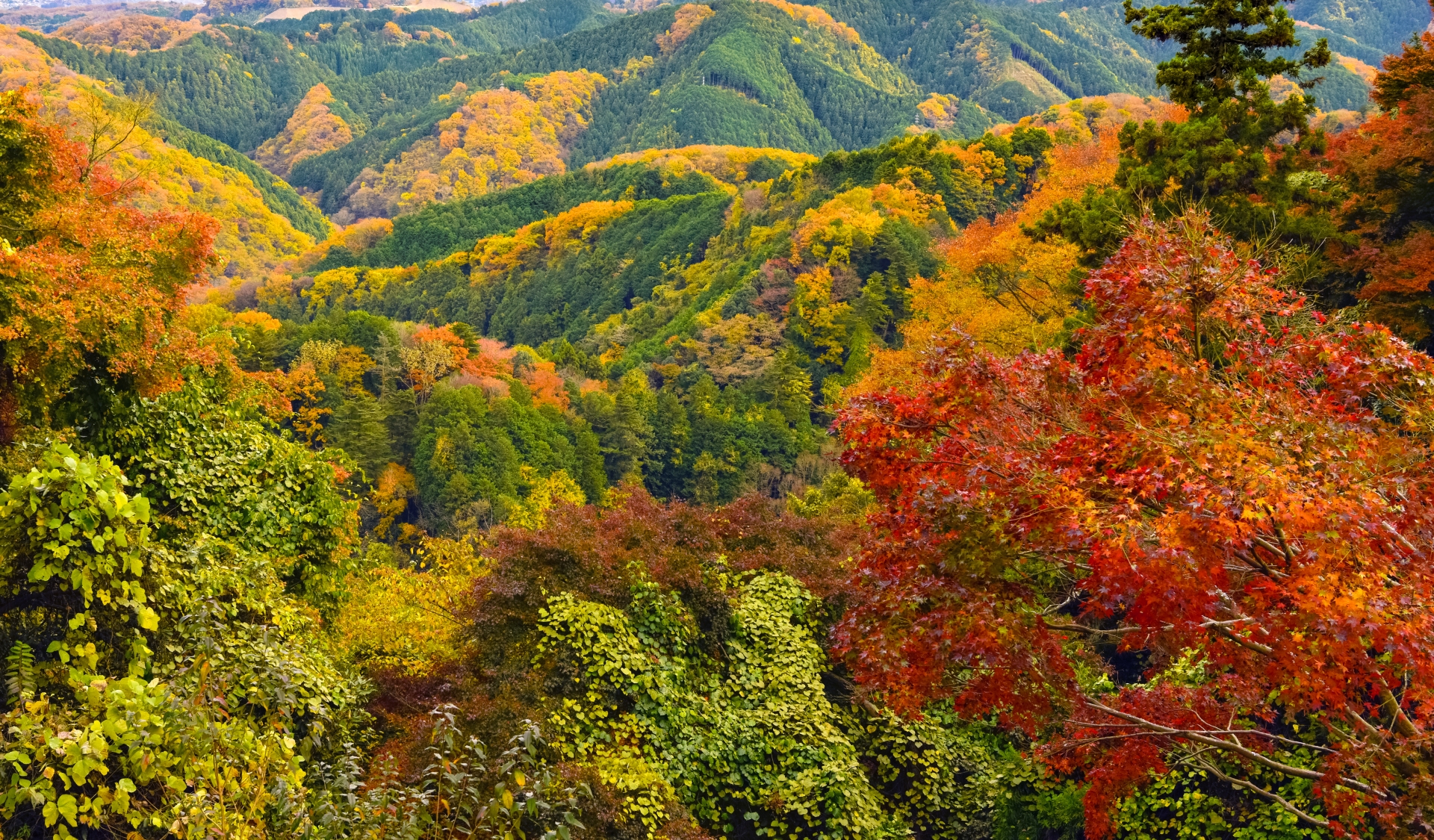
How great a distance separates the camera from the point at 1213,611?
20.6ft

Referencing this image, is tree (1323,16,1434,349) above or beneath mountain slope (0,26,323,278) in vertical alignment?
above

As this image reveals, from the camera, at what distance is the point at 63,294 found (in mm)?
9914

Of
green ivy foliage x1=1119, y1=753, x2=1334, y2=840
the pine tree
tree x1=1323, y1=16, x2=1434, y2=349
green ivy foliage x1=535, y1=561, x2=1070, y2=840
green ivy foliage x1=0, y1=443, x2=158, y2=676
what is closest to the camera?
green ivy foliage x1=0, y1=443, x2=158, y2=676

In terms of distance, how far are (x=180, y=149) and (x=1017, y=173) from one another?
123 m

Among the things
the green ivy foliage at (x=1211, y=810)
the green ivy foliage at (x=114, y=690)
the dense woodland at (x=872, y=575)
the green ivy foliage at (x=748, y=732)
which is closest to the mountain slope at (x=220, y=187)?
the dense woodland at (x=872, y=575)

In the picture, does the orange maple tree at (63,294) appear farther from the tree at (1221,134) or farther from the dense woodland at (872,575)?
the tree at (1221,134)

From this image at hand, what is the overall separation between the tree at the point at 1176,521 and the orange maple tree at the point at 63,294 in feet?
24.4

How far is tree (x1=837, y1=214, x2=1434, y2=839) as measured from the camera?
540 cm

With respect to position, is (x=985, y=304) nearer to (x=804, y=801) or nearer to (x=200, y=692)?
(x=804, y=801)

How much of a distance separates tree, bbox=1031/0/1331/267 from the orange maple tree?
14.4 m

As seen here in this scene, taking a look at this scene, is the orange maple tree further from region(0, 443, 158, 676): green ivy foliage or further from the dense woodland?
region(0, 443, 158, 676): green ivy foliage

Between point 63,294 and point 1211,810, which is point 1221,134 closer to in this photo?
point 1211,810

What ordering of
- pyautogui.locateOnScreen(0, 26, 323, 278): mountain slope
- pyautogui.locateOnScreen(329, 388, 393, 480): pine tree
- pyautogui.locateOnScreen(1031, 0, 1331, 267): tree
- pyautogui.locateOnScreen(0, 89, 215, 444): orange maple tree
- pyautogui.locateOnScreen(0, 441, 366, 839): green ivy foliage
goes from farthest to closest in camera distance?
pyautogui.locateOnScreen(0, 26, 323, 278): mountain slope < pyautogui.locateOnScreen(329, 388, 393, 480): pine tree < pyautogui.locateOnScreen(1031, 0, 1331, 267): tree < pyautogui.locateOnScreen(0, 89, 215, 444): orange maple tree < pyautogui.locateOnScreen(0, 441, 366, 839): green ivy foliage

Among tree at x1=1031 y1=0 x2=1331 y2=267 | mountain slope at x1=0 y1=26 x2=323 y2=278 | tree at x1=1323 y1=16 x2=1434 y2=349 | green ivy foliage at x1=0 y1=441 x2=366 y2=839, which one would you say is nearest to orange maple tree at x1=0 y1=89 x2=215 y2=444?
green ivy foliage at x1=0 y1=441 x2=366 y2=839
